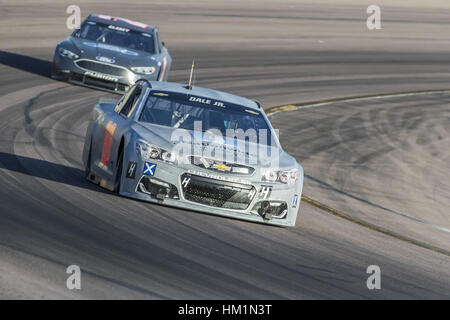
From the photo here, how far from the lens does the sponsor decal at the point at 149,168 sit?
10.1 meters

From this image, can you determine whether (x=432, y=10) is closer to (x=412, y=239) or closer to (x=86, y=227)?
(x=412, y=239)

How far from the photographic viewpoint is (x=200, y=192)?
1016 cm

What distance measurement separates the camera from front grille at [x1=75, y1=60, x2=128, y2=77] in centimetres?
2002

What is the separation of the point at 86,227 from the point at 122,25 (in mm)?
13063

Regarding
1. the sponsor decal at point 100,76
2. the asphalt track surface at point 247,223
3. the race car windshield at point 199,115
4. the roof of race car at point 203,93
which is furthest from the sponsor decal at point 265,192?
the sponsor decal at point 100,76

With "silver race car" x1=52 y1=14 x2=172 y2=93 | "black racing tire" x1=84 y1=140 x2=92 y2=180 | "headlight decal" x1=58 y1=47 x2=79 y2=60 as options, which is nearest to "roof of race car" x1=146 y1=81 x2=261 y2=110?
"black racing tire" x1=84 y1=140 x2=92 y2=180

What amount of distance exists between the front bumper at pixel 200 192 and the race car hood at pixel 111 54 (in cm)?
→ 1006

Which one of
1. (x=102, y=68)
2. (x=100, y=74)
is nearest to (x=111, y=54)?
(x=102, y=68)

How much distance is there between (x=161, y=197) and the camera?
401 inches

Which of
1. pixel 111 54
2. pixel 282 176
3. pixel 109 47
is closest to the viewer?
pixel 282 176

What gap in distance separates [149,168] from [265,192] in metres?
1.21

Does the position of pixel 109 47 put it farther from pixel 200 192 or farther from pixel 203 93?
pixel 200 192

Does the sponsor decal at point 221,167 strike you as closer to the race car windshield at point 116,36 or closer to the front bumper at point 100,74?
the front bumper at point 100,74

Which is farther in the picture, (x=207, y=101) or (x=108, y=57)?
(x=108, y=57)
